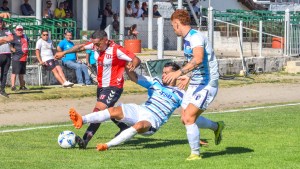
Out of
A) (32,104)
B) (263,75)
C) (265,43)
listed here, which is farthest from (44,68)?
(265,43)

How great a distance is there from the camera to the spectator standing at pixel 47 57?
23.7 metres

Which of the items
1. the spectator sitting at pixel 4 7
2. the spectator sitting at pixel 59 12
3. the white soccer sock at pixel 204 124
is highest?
the spectator sitting at pixel 4 7

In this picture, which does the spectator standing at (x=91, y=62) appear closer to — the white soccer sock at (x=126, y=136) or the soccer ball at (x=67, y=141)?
the soccer ball at (x=67, y=141)

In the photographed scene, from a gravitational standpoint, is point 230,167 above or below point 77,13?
below

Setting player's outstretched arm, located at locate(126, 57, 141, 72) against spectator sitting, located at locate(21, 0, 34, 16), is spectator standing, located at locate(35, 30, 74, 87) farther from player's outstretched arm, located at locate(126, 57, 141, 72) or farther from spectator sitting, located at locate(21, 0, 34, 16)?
player's outstretched arm, located at locate(126, 57, 141, 72)

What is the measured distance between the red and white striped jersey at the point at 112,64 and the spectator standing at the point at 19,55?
363 inches

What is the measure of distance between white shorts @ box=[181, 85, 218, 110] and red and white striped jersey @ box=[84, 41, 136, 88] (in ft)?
6.38

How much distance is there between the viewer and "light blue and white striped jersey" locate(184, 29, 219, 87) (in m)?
11.6

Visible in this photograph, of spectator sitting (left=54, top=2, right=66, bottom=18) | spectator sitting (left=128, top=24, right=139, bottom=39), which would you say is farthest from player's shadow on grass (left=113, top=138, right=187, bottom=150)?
spectator sitting (left=128, top=24, right=139, bottom=39)

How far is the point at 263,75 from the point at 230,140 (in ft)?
55.0

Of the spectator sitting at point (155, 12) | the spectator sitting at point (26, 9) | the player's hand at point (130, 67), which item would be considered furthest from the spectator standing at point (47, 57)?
the spectator sitting at point (155, 12)

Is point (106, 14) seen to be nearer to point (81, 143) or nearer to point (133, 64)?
point (133, 64)

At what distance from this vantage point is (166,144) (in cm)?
1376

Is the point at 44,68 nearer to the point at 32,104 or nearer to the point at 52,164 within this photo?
the point at 32,104
